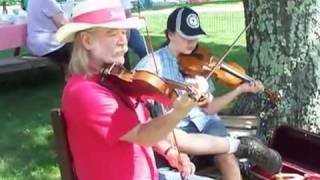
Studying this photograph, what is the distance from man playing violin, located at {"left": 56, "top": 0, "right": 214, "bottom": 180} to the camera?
2238 millimetres

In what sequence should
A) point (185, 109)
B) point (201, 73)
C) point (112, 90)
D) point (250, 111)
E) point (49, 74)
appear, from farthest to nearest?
point (49, 74) → point (250, 111) → point (201, 73) → point (112, 90) → point (185, 109)

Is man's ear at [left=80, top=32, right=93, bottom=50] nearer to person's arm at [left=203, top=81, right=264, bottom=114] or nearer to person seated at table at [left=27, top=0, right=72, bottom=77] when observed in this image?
person's arm at [left=203, top=81, right=264, bottom=114]

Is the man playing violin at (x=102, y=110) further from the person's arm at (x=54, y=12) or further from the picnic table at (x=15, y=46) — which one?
the picnic table at (x=15, y=46)

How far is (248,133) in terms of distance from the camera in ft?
13.3

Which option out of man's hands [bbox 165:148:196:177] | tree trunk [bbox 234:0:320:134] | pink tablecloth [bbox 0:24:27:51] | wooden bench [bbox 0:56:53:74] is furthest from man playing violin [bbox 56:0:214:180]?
wooden bench [bbox 0:56:53:74]

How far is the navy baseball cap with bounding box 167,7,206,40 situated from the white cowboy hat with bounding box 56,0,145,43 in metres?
1.13

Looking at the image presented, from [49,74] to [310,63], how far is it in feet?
13.7

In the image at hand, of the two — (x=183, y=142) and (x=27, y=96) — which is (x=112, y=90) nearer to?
(x=183, y=142)

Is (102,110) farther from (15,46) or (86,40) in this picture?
(15,46)

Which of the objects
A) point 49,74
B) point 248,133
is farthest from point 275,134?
point 49,74

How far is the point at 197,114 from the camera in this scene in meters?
3.53

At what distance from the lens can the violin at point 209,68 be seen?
3578 millimetres

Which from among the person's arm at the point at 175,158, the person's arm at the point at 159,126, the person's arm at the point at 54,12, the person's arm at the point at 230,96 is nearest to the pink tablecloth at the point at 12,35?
the person's arm at the point at 54,12

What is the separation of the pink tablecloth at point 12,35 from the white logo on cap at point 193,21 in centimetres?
317
